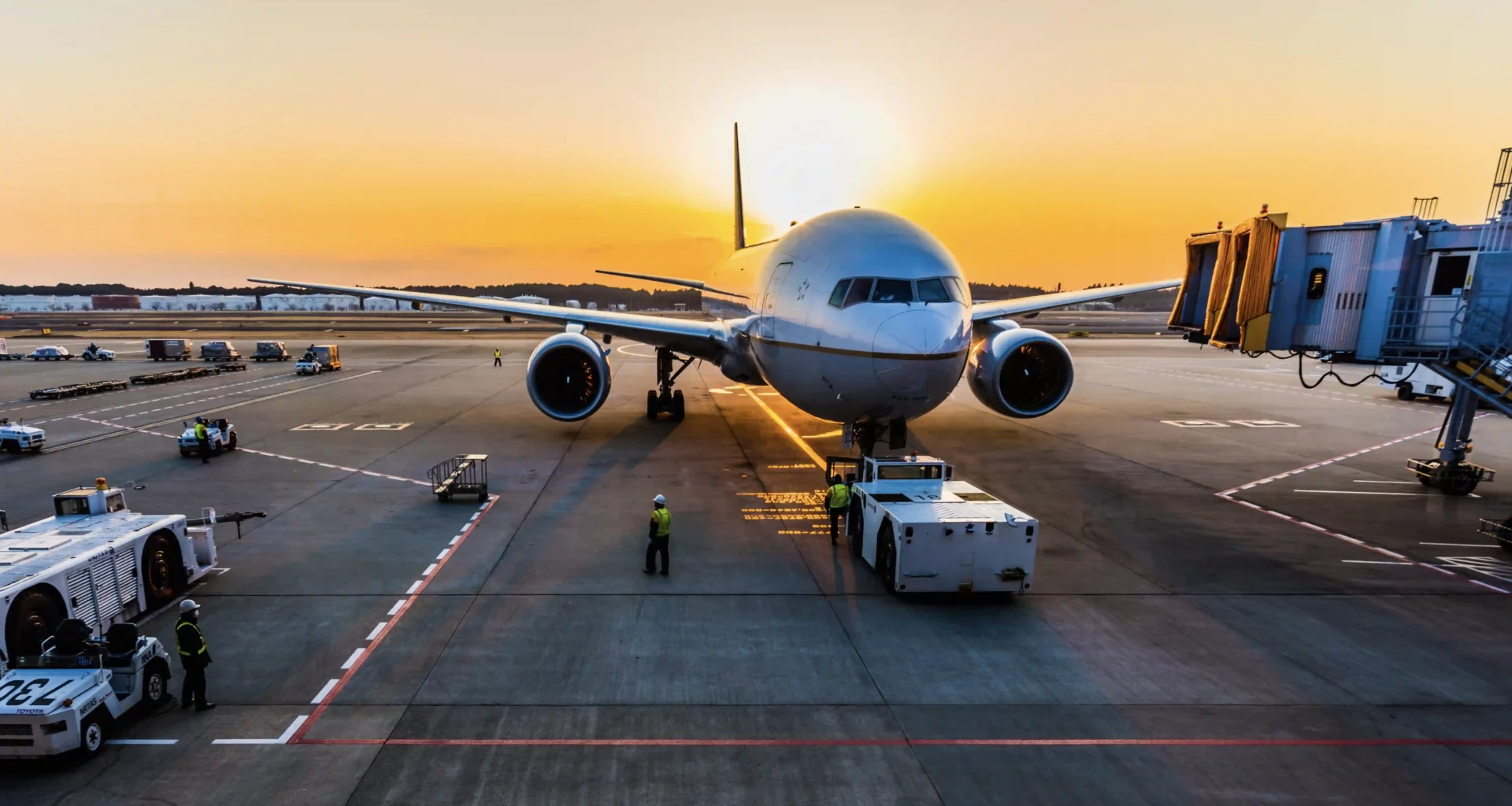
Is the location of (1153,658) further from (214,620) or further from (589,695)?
(214,620)

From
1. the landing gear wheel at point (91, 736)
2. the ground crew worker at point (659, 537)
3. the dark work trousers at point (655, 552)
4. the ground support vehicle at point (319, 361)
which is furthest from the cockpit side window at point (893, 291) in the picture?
the ground support vehicle at point (319, 361)

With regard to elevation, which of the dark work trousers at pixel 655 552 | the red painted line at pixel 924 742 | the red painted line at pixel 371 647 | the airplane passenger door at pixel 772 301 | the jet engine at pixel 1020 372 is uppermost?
the airplane passenger door at pixel 772 301

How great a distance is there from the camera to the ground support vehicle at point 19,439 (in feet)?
69.6

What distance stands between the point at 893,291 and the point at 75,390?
38.6 meters

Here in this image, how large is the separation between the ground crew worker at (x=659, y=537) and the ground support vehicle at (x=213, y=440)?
1640 centimetres

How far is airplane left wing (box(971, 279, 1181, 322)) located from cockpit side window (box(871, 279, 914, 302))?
9490 millimetres

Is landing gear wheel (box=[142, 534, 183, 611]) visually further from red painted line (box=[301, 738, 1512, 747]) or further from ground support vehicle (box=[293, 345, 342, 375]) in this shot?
ground support vehicle (box=[293, 345, 342, 375])

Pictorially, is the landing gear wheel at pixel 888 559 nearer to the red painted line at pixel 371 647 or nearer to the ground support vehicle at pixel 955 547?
the ground support vehicle at pixel 955 547

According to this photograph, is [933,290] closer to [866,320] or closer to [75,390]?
[866,320]

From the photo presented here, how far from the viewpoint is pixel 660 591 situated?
11672 millimetres

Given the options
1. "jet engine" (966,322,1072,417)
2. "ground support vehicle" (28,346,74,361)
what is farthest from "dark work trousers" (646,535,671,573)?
→ "ground support vehicle" (28,346,74,361)

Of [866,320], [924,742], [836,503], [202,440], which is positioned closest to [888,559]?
[836,503]

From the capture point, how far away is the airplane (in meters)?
14.3

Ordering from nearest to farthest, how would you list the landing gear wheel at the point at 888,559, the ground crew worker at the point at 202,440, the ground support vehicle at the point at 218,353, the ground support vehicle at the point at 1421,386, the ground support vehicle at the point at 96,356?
1. the landing gear wheel at the point at 888,559
2. the ground crew worker at the point at 202,440
3. the ground support vehicle at the point at 1421,386
4. the ground support vehicle at the point at 218,353
5. the ground support vehicle at the point at 96,356
